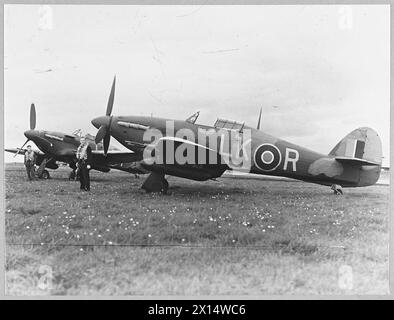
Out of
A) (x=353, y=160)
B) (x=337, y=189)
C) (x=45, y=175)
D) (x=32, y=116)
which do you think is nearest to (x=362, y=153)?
(x=353, y=160)

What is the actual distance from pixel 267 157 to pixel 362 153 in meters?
1.07

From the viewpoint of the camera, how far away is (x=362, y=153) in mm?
3604

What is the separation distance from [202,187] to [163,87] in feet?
4.51

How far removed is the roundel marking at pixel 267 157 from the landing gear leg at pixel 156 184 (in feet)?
3.99

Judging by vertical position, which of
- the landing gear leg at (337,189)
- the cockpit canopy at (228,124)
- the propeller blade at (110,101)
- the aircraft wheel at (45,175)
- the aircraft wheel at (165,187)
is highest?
the propeller blade at (110,101)

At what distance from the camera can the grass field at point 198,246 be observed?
2826 millimetres

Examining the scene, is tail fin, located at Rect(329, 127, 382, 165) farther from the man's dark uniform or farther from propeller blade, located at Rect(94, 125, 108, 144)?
the man's dark uniform

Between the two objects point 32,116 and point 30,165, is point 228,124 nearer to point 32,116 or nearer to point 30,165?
point 32,116

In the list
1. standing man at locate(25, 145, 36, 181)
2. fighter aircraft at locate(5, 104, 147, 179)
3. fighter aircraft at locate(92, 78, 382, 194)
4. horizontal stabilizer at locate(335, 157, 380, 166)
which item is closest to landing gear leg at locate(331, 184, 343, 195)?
fighter aircraft at locate(92, 78, 382, 194)

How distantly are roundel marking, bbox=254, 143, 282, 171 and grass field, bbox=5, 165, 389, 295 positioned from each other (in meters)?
0.63

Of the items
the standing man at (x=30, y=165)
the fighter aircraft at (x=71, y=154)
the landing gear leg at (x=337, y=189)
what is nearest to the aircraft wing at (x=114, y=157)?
the fighter aircraft at (x=71, y=154)

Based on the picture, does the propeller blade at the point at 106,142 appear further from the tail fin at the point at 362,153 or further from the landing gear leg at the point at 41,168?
the tail fin at the point at 362,153
